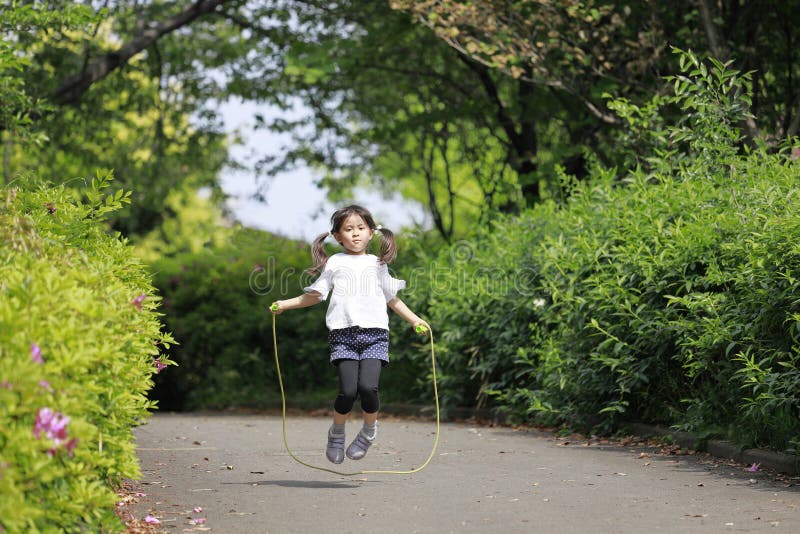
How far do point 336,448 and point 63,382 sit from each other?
3488 millimetres

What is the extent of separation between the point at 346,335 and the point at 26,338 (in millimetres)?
3460

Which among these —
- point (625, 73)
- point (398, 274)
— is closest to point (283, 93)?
point (398, 274)

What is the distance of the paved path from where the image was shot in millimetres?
5867

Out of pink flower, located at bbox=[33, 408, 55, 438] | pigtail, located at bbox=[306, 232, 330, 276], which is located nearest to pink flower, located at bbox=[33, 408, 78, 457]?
pink flower, located at bbox=[33, 408, 55, 438]

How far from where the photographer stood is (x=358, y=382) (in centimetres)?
753

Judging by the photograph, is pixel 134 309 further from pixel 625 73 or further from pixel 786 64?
pixel 786 64

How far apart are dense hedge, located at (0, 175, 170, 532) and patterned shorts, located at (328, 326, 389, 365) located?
183 cm

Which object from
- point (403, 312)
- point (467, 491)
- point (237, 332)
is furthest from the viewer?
point (237, 332)

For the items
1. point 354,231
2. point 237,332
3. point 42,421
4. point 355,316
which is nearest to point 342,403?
point 355,316

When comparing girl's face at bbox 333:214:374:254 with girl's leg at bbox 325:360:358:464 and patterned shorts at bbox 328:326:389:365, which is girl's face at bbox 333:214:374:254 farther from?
girl's leg at bbox 325:360:358:464

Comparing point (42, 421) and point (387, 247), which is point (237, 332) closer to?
point (387, 247)

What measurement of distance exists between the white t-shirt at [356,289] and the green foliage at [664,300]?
267 centimetres

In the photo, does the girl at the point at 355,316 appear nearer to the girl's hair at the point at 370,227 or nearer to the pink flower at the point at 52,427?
the girl's hair at the point at 370,227

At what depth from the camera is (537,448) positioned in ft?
31.9
